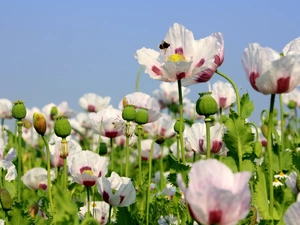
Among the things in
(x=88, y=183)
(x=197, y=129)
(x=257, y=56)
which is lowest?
(x=88, y=183)

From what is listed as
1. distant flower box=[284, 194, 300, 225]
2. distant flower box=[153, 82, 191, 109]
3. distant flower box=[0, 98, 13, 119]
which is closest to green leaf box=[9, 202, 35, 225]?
distant flower box=[284, 194, 300, 225]

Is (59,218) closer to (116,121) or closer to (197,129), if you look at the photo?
(197,129)

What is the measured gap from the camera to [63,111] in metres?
5.83

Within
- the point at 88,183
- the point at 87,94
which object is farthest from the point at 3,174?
the point at 87,94

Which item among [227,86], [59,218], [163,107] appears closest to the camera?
[59,218]

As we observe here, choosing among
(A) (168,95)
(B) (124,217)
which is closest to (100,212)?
(B) (124,217)

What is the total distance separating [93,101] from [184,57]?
12.0 ft

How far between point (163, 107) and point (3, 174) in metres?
4.17

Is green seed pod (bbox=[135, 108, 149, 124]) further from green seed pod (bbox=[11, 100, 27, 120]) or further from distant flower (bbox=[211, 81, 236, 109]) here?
distant flower (bbox=[211, 81, 236, 109])

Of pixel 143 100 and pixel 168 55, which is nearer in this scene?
pixel 168 55

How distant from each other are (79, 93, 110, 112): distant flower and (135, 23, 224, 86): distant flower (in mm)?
3519

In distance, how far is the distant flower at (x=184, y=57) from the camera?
6.03 feet

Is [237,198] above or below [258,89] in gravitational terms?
below

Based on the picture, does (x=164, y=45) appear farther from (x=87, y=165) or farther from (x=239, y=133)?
(x=87, y=165)
